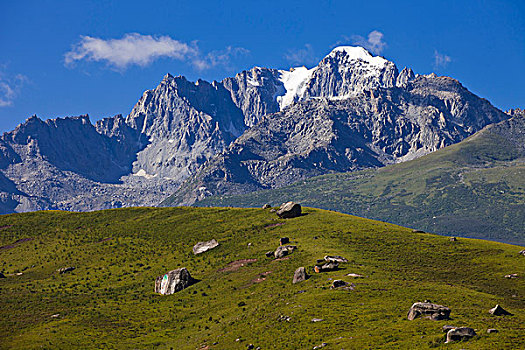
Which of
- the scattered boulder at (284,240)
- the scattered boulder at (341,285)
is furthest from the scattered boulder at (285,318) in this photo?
the scattered boulder at (284,240)

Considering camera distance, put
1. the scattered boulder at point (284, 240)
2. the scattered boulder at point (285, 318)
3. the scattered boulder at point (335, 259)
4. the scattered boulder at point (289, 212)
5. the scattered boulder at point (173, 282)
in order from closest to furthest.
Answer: the scattered boulder at point (285, 318) → the scattered boulder at point (335, 259) → the scattered boulder at point (173, 282) → the scattered boulder at point (284, 240) → the scattered boulder at point (289, 212)

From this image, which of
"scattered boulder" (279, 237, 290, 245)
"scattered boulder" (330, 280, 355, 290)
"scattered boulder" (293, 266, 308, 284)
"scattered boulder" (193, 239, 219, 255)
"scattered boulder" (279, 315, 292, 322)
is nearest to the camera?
"scattered boulder" (279, 315, 292, 322)

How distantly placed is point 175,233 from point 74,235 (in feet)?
107

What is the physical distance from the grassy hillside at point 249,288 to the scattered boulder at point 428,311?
4.12ft

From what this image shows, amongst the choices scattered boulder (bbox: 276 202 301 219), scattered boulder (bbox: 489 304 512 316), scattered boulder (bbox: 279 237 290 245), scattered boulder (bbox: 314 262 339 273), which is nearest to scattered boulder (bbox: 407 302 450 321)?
scattered boulder (bbox: 489 304 512 316)

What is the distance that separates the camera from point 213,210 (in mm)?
175625

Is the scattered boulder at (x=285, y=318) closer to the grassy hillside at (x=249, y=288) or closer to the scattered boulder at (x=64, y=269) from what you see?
the grassy hillside at (x=249, y=288)

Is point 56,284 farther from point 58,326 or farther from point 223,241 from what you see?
point 223,241

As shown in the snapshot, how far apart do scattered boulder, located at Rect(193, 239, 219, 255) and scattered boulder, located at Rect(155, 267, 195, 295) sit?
21.7 metres

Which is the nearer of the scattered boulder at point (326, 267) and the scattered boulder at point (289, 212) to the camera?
the scattered boulder at point (326, 267)

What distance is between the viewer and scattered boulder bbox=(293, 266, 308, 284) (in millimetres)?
91750

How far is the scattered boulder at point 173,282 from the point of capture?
105500 millimetres

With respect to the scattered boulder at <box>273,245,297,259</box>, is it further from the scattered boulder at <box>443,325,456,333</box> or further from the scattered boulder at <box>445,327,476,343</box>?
the scattered boulder at <box>445,327,476,343</box>

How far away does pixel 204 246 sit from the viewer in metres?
132
